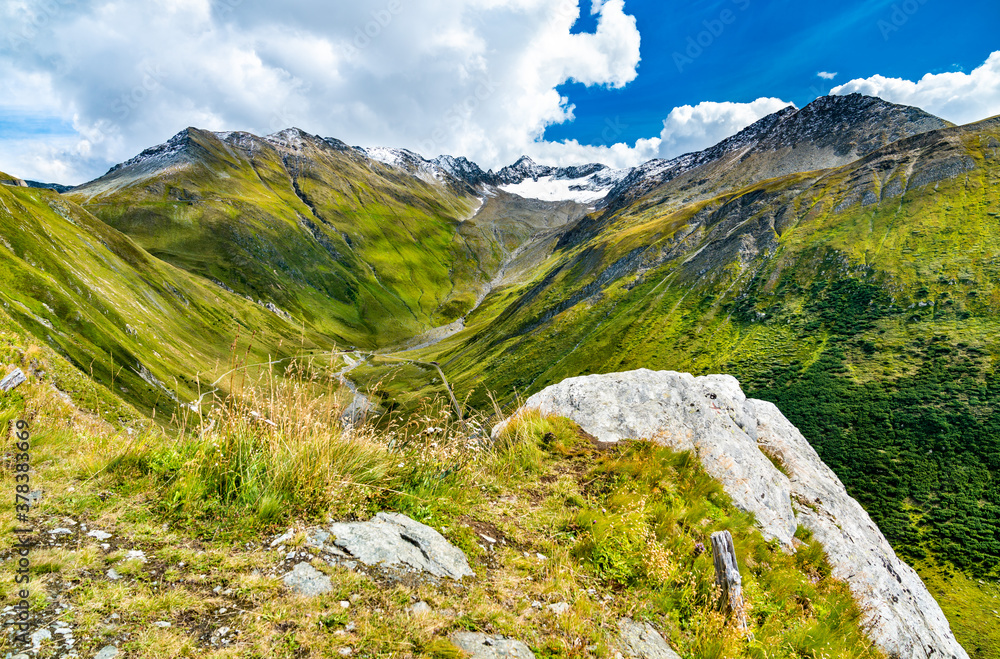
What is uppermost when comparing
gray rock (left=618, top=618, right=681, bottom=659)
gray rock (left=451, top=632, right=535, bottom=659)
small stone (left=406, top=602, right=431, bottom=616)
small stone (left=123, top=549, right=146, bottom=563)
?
small stone (left=123, top=549, right=146, bottom=563)

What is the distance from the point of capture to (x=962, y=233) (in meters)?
80.4

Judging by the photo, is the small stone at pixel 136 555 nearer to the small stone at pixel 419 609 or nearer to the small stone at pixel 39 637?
the small stone at pixel 39 637

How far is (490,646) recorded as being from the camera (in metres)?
4.62

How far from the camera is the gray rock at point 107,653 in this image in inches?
133

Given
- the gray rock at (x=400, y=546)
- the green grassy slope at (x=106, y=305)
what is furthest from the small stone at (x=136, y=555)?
the green grassy slope at (x=106, y=305)

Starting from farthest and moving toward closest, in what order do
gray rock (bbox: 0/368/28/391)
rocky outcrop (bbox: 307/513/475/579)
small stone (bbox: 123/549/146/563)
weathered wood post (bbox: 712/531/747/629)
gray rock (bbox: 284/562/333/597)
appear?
gray rock (bbox: 0/368/28/391) → weathered wood post (bbox: 712/531/747/629) → rocky outcrop (bbox: 307/513/475/579) → gray rock (bbox: 284/562/333/597) → small stone (bbox: 123/549/146/563)

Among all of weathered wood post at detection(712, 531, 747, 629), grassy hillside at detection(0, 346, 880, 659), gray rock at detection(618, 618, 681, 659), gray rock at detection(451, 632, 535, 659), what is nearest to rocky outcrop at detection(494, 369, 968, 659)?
grassy hillside at detection(0, 346, 880, 659)

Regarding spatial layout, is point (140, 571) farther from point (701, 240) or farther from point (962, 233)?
point (701, 240)

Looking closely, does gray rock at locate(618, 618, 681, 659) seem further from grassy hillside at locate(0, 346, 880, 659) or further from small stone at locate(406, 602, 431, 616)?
small stone at locate(406, 602, 431, 616)

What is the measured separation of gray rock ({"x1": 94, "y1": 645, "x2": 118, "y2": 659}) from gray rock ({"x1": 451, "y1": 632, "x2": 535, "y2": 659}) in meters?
2.90

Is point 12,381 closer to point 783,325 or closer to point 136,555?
point 136,555

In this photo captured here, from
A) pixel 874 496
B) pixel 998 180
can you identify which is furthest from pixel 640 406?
pixel 998 180

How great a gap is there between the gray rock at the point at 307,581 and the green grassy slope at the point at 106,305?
15.7 m

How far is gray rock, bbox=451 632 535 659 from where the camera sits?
14.8ft
